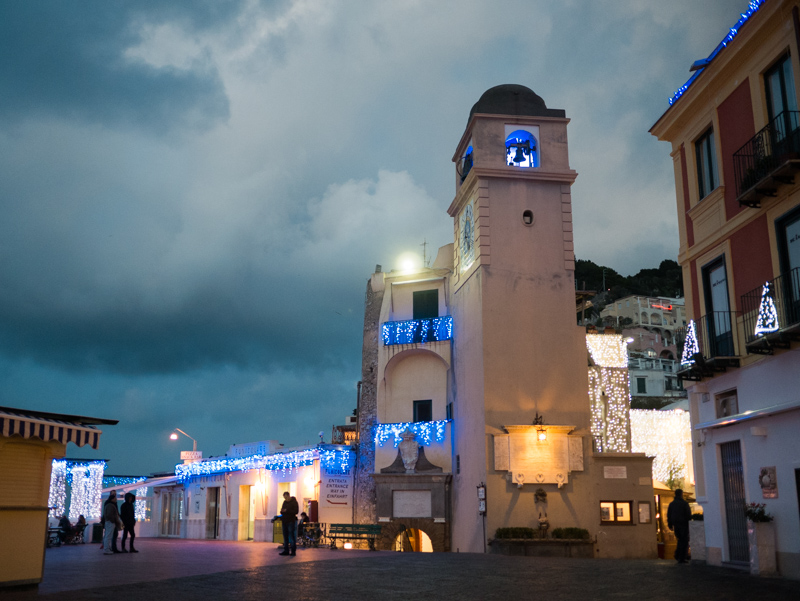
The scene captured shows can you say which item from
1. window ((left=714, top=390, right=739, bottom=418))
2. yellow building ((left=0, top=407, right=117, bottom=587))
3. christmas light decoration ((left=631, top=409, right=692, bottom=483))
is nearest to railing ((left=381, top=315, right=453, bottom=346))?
christmas light decoration ((left=631, top=409, right=692, bottom=483))

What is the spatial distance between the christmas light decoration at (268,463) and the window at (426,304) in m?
6.82

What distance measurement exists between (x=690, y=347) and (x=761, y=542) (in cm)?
474

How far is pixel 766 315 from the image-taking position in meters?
15.0

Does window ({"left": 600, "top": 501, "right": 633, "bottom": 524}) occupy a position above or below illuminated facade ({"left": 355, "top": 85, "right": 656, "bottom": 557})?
below

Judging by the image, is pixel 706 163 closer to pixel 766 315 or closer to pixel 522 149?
pixel 766 315

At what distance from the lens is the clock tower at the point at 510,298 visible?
27750mm

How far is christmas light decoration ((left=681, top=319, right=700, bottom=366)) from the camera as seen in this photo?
1786 cm

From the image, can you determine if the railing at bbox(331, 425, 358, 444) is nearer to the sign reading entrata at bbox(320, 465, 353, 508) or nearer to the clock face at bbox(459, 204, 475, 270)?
the sign reading entrata at bbox(320, 465, 353, 508)

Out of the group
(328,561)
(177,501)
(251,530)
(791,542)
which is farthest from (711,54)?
(177,501)

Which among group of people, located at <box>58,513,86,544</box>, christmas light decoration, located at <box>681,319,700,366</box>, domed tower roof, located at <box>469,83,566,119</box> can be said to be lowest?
group of people, located at <box>58,513,86,544</box>

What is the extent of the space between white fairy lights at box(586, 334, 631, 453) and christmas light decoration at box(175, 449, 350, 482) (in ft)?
35.2

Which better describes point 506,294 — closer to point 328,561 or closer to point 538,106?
point 538,106

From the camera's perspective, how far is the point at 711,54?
58.1 feet

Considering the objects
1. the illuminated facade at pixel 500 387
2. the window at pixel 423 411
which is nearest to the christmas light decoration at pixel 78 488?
the illuminated facade at pixel 500 387
